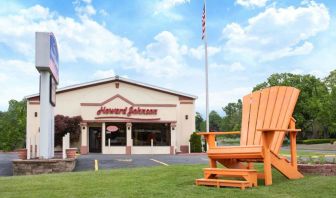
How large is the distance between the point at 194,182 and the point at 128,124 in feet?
72.0

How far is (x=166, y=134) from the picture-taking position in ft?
97.3

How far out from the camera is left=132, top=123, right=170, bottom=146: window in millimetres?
29328

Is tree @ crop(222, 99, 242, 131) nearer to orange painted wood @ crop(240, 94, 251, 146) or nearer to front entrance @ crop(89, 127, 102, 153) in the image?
front entrance @ crop(89, 127, 102, 153)

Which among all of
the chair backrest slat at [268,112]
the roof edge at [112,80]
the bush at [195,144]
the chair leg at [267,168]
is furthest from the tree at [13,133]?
the chair leg at [267,168]

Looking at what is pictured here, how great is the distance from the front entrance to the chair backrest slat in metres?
21.7

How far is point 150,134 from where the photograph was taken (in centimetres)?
2947

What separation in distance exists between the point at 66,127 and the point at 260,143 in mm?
21307

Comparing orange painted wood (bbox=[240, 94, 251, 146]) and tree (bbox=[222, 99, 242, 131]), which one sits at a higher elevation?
tree (bbox=[222, 99, 242, 131])

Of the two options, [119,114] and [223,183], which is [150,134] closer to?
[119,114]

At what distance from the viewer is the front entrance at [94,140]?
1149 inches

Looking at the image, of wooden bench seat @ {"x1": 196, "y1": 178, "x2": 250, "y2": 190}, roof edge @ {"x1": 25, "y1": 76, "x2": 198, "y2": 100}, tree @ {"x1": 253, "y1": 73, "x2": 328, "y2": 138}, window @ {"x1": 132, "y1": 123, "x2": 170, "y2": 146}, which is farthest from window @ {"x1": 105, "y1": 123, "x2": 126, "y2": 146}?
tree @ {"x1": 253, "y1": 73, "x2": 328, "y2": 138}

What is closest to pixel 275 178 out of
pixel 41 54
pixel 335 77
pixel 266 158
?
pixel 266 158

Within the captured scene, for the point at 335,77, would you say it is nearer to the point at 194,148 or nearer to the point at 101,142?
the point at 194,148

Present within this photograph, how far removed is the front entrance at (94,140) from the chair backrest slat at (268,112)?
71.2 feet
